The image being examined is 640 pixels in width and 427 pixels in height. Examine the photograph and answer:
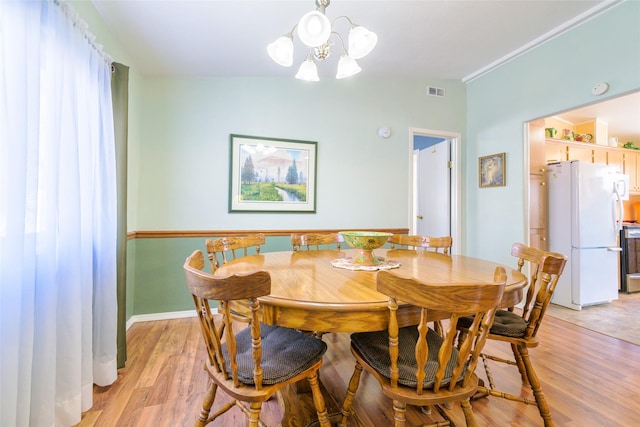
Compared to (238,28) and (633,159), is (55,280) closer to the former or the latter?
(238,28)

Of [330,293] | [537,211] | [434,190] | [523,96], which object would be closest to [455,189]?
[434,190]

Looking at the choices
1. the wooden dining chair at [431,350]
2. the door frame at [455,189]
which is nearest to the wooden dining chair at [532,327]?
the wooden dining chair at [431,350]

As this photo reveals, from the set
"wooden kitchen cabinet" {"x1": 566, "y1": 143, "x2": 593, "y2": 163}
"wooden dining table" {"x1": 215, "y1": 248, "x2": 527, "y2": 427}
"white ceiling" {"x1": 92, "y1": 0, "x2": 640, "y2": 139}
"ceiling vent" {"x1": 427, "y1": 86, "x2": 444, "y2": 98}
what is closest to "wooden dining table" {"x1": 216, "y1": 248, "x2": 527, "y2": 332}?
"wooden dining table" {"x1": 215, "y1": 248, "x2": 527, "y2": 427}

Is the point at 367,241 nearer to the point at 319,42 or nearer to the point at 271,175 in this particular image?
the point at 319,42

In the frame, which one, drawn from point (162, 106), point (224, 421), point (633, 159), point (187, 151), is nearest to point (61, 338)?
point (224, 421)

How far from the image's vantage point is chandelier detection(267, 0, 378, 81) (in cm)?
141

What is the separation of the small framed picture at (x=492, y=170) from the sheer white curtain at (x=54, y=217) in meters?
3.68

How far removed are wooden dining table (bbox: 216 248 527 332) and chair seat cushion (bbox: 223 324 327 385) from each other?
20 cm

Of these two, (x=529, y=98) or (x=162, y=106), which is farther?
(x=529, y=98)

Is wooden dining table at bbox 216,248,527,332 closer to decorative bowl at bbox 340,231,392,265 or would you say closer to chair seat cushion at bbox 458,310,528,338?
decorative bowl at bbox 340,231,392,265

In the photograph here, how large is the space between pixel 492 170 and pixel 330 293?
3156 millimetres

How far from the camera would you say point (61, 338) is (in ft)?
4.49

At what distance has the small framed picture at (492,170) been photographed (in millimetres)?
3285

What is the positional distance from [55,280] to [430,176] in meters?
4.07
